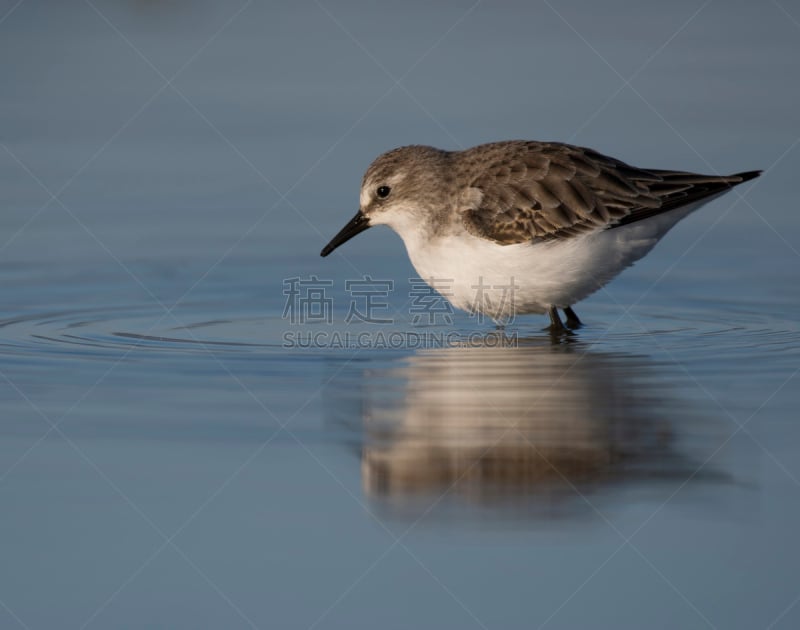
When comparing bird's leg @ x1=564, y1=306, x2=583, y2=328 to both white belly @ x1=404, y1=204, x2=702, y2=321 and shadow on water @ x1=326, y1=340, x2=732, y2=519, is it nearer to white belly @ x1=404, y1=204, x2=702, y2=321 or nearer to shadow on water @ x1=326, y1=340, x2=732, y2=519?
white belly @ x1=404, y1=204, x2=702, y2=321

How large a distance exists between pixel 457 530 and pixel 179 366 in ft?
10.7

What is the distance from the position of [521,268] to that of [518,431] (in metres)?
2.74

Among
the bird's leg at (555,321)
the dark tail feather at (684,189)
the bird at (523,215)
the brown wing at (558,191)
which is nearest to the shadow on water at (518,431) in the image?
the bird at (523,215)

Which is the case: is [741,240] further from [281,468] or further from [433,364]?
[281,468]

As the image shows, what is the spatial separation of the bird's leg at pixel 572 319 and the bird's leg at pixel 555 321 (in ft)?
0.35

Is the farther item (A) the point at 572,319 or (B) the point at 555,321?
(A) the point at 572,319

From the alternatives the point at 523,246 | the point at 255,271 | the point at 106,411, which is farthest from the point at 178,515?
the point at 255,271

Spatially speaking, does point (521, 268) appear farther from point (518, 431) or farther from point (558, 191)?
point (518, 431)

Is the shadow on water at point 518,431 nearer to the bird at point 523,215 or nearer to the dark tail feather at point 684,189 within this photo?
the bird at point 523,215

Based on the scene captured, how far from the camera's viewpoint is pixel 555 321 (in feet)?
33.0

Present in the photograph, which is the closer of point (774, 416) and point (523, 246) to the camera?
point (774, 416)

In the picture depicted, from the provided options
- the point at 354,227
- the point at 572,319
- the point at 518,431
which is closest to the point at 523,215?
the point at 572,319

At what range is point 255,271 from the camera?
11.6m

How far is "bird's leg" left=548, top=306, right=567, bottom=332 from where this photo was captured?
32.8 feet
